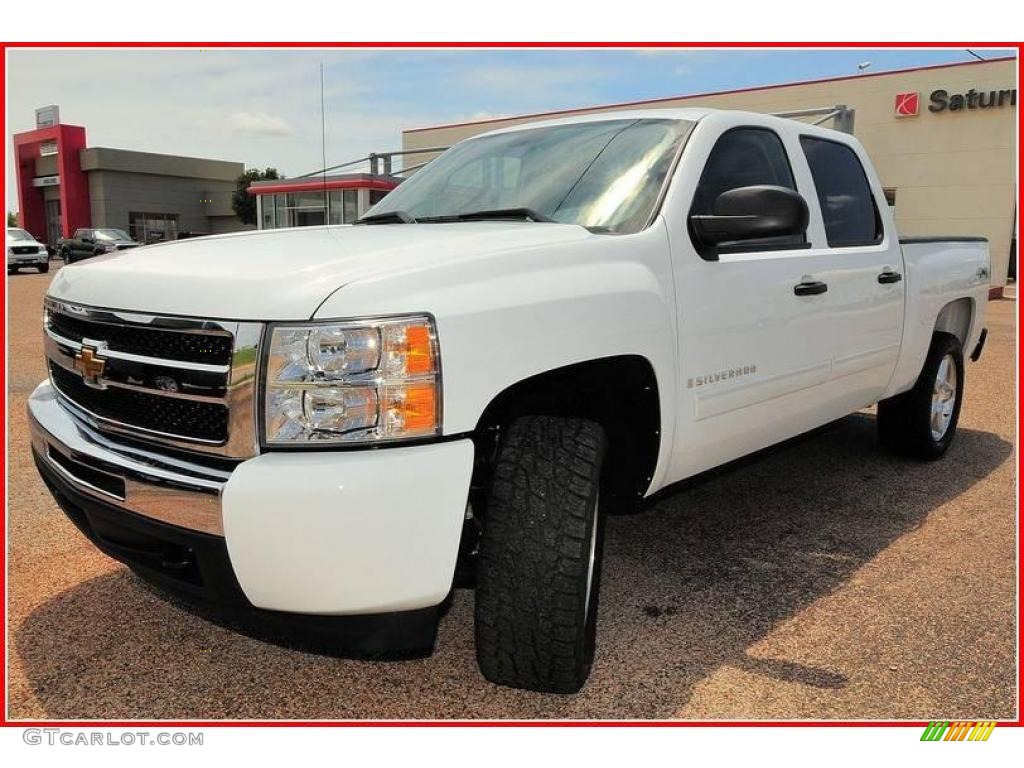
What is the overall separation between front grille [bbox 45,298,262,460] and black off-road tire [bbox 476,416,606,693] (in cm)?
69

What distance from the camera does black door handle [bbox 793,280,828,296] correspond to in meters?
3.44

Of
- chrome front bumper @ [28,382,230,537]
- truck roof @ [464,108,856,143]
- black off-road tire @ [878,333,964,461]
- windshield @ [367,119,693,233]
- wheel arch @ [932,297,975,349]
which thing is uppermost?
truck roof @ [464,108,856,143]

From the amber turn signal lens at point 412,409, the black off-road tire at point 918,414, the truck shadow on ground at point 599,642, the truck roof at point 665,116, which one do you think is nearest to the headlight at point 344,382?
the amber turn signal lens at point 412,409

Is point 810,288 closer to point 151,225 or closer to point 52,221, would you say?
point 151,225

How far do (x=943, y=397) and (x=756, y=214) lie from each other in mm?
3117

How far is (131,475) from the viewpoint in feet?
7.37

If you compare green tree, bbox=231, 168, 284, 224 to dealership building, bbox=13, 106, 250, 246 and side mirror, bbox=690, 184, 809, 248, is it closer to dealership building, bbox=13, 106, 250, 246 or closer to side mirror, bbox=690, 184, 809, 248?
dealership building, bbox=13, 106, 250, 246

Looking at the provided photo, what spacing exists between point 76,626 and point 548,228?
209 cm

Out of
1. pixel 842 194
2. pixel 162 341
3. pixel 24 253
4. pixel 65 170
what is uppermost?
pixel 65 170

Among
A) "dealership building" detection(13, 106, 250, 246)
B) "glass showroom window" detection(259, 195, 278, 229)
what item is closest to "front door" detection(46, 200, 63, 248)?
"dealership building" detection(13, 106, 250, 246)

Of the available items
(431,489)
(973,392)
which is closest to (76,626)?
(431,489)

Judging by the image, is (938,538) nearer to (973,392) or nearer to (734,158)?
(734,158)

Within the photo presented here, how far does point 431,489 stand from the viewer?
80.6 inches

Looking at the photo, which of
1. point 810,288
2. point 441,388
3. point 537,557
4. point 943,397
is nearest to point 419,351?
point 441,388
